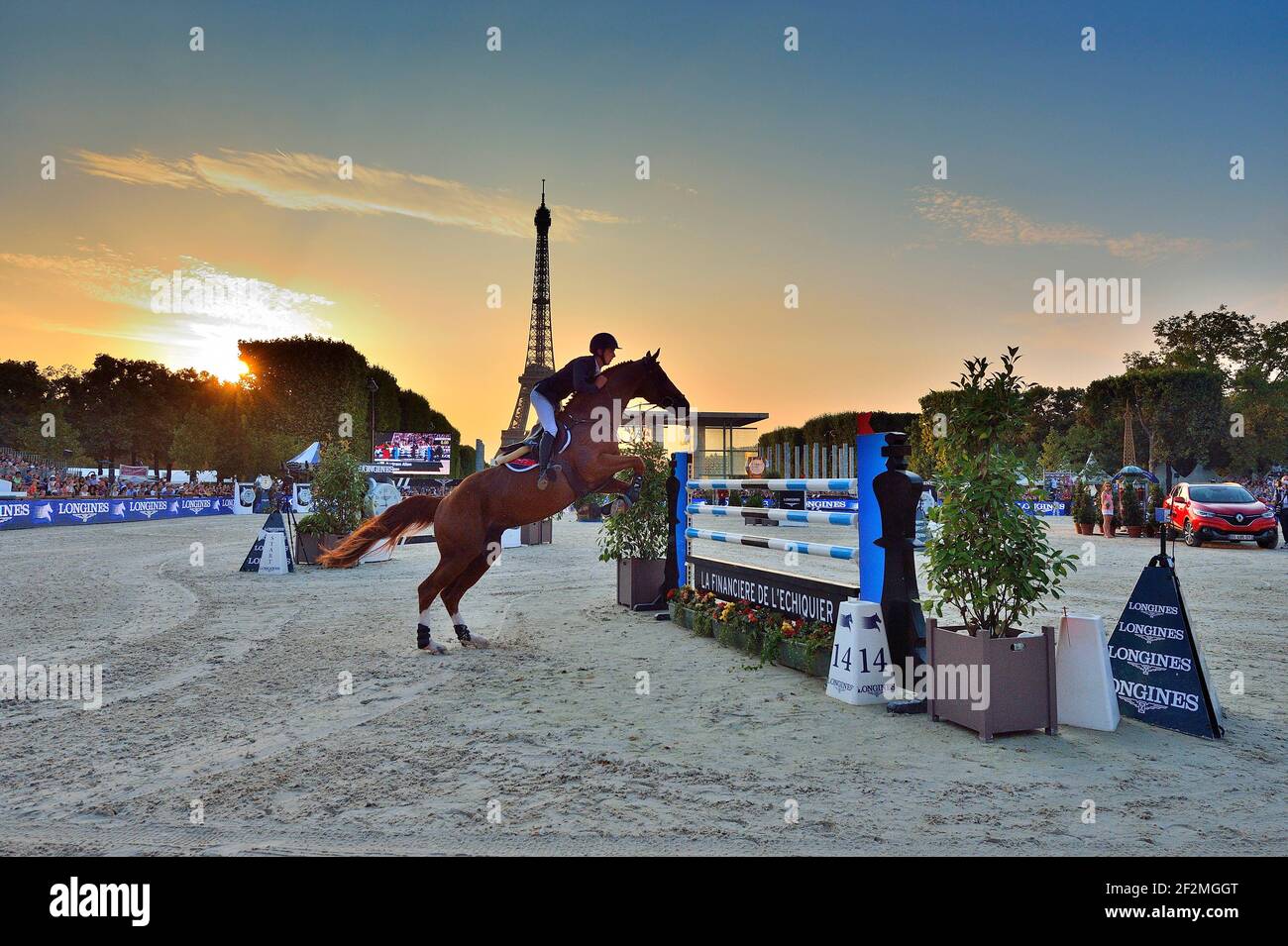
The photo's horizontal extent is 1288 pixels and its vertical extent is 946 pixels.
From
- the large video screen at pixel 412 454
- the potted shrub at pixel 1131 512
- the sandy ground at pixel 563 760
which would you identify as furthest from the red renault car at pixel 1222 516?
the large video screen at pixel 412 454

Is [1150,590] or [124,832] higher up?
[1150,590]

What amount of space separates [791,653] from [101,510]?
36441 mm

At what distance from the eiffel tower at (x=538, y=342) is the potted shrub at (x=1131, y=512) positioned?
53.5m

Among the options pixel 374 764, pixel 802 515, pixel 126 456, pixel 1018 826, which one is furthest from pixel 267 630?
pixel 126 456

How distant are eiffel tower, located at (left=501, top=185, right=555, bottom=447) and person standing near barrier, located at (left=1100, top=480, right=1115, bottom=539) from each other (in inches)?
2103

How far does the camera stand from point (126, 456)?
7369 centimetres

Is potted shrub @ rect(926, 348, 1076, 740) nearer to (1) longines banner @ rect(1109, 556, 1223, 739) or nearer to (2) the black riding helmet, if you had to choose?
(1) longines banner @ rect(1109, 556, 1223, 739)

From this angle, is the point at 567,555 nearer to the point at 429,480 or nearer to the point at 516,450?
the point at 516,450

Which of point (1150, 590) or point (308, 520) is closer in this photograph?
point (1150, 590)

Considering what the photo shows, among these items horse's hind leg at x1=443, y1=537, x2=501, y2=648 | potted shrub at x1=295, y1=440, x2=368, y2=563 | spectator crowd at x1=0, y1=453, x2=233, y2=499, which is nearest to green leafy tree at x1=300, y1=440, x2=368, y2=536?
potted shrub at x1=295, y1=440, x2=368, y2=563

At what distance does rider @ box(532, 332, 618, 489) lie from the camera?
25.2 ft

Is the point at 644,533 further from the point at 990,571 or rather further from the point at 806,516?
the point at 990,571

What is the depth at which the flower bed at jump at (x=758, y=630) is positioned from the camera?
21.9 ft

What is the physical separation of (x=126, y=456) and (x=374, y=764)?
8387cm
